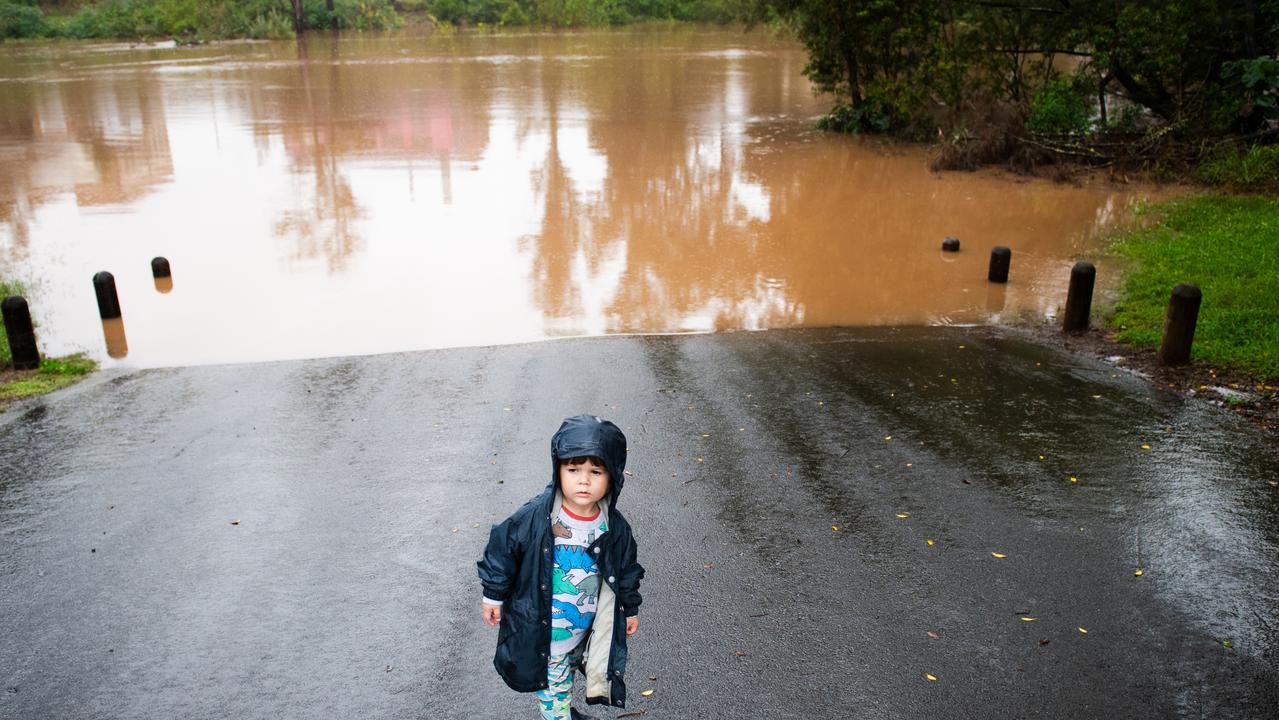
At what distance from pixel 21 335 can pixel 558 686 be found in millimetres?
8525

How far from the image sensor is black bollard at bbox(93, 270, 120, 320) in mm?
11664

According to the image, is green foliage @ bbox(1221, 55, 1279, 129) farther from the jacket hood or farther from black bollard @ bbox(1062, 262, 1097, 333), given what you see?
the jacket hood

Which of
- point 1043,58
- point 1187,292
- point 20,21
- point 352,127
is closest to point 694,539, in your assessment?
point 1187,292

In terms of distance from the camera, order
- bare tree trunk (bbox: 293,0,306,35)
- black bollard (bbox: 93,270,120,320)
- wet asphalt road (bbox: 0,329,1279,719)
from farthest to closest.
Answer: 1. bare tree trunk (bbox: 293,0,306,35)
2. black bollard (bbox: 93,270,120,320)
3. wet asphalt road (bbox: 0,329,1279,719)

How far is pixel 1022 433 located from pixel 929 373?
67.4 inches

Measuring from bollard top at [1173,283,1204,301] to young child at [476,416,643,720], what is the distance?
7.18 metres

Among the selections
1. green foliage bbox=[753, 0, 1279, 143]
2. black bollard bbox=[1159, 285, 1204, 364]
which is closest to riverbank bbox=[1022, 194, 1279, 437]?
black bollard bbox=[1159, 285, 1204, 364]

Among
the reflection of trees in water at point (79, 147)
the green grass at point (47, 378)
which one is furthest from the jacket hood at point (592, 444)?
the reflection of trees in water at point (79, 147)

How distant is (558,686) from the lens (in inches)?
165

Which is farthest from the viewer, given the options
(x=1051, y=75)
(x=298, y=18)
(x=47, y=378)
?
(x=298, y=18)

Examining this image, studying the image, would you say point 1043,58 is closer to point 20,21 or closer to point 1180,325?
point 1180,325

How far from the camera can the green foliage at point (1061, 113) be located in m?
21.9

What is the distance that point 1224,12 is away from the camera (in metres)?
18.6

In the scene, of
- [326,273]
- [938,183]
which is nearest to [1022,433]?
[326,273]
